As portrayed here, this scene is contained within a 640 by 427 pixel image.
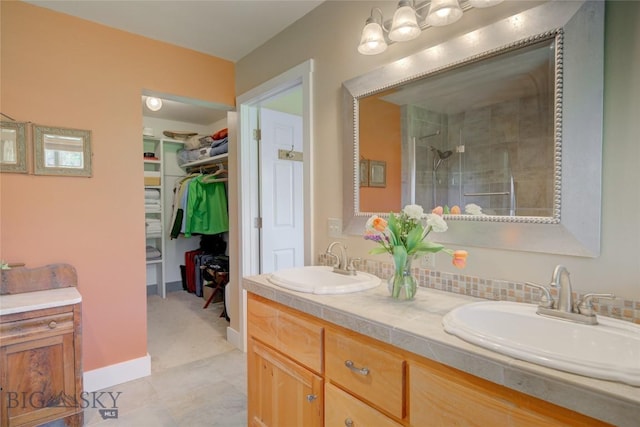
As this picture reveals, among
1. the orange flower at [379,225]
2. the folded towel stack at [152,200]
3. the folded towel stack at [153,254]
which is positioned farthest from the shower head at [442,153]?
the folded towel stack at [153,254]

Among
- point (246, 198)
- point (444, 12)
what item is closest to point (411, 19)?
point (444, 12)

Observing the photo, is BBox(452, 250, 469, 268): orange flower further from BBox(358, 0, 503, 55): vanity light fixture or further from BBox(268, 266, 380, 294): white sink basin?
BBox(358, 0, 503, 55): vanity light fixture

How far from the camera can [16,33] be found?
1952 mm

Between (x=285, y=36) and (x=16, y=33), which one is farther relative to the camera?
(x=285, y=36)

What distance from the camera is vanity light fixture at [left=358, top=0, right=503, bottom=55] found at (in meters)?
1.23

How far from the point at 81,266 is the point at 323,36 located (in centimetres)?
214

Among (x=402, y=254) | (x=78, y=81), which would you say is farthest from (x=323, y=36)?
(x=78, y=81)

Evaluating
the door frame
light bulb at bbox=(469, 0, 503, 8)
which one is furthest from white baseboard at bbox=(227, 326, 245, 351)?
light bulb at bbox=(469, 0, 503, 8)

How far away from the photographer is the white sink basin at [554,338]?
2.26 ft

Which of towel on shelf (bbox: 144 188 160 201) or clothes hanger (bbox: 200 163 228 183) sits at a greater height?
clothes hanger (bbox: 200 163 228 183)

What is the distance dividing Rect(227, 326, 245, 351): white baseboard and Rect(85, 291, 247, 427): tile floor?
4 cm

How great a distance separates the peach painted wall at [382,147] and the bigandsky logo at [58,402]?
74.7 inches

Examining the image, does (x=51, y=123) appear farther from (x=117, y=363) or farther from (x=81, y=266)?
(x=117, y=363)

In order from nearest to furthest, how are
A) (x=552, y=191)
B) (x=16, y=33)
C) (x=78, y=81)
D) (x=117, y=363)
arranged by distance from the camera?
1. (x=552, y=191)
2. (x=16, y=33)
3. (x=78, y=81)
4. (x=117, y=363)
